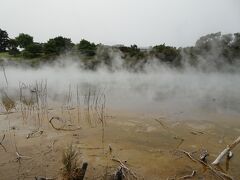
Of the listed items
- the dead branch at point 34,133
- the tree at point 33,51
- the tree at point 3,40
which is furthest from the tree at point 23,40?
the dead branch at point 34,133

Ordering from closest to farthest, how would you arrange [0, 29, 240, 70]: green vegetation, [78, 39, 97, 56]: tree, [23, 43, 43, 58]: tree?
[0, 29, 240, 70]: green vegetation
[78, 39, 97, 56]: tree
[23, 43, 43, 58]: tree

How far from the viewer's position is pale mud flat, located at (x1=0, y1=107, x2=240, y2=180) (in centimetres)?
502

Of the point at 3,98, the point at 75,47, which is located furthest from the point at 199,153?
the point at 75,47

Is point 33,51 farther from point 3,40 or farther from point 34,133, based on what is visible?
point 34,133

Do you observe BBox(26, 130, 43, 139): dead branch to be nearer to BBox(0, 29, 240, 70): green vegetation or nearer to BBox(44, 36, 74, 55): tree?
BBox(0, 29, 240, 70): green vegetation

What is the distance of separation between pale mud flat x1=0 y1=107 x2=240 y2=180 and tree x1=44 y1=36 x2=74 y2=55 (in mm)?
25008

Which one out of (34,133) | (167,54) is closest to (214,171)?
(34,133)

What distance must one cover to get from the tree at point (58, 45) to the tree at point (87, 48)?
1385 millimetres

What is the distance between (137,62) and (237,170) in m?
22.0

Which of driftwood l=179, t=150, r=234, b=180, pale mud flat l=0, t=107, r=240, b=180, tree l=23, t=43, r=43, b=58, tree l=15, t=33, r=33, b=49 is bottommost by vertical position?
pale mud flat l=0, t=107, r=240, b=180

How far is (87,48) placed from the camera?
3288cm

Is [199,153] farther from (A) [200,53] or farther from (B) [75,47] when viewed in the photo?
(B) [75,47]

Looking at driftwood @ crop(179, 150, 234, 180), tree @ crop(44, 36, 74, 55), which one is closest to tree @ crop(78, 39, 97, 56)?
tree @ crop(44, 36, 74, 55)

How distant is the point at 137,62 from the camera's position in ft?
88.0
